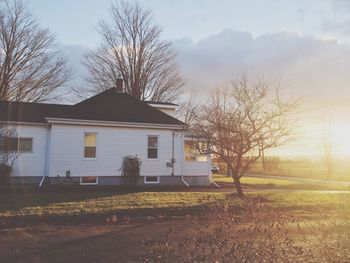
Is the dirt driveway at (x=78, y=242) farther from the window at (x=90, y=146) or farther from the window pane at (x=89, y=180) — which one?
the window at (x=90, y=146)

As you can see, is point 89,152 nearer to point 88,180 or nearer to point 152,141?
point 88,180

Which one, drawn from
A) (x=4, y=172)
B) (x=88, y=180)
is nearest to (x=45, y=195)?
(x=4, y=172)

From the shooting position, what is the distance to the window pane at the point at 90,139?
21.8m

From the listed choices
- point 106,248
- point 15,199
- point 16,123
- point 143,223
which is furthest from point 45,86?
point 106,248

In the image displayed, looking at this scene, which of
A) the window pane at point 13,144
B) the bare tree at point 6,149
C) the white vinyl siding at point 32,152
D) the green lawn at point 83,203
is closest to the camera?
the green lawn at point 83,203

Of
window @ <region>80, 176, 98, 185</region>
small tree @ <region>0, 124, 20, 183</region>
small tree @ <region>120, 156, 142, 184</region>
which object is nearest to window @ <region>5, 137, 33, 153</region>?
small tree @ <region>0, 124, 20, 183</region>

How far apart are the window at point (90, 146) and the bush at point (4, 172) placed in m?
3.91

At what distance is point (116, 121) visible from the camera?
2206cm

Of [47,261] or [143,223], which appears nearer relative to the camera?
[47,261]

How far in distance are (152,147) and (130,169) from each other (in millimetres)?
2160

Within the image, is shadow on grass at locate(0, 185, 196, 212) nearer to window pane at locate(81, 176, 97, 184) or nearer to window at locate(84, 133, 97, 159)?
window pane at locate(81, 176, 97, 184)

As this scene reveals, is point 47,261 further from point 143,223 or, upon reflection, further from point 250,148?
point 250,148

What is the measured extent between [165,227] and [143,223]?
97cm

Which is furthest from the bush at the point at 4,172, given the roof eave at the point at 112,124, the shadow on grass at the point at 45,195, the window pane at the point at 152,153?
the window pane at the point at 152,153
